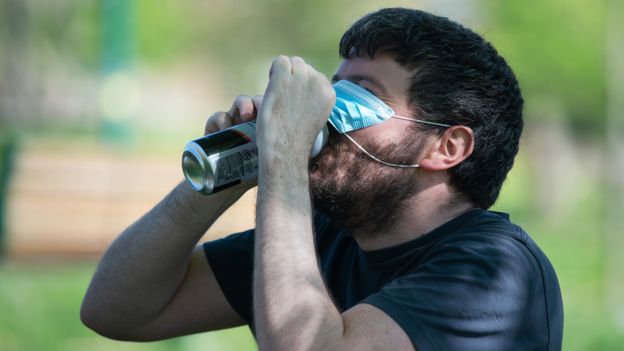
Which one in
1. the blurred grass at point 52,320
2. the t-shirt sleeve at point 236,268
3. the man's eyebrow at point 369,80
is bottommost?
the blurred grass at point 52,320

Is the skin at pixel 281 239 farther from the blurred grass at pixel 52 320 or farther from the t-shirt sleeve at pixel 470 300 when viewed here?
the blurred grass at pixel 52 320

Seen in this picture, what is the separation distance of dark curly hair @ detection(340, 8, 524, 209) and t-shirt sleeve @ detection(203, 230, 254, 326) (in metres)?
0.70

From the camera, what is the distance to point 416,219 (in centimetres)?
284

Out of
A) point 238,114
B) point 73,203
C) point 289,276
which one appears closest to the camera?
point 289,276

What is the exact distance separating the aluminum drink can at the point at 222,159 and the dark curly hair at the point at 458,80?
36cm

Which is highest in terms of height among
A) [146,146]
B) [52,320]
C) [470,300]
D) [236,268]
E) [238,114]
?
[238,114]

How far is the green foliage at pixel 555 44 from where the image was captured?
55.0 feet

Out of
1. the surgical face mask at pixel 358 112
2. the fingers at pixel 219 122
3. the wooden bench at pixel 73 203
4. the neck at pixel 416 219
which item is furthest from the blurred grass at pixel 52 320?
the surgical face mask at pixel 358 112

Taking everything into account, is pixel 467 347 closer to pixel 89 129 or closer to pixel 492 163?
pixel 492 163

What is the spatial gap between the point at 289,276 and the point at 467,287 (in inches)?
17.2

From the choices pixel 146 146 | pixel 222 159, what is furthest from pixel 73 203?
pixel 222 159

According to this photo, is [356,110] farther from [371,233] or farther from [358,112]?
[371,233]

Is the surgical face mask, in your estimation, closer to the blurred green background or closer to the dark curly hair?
the dark curly hair

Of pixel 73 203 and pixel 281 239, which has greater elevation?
pixel 281 239
